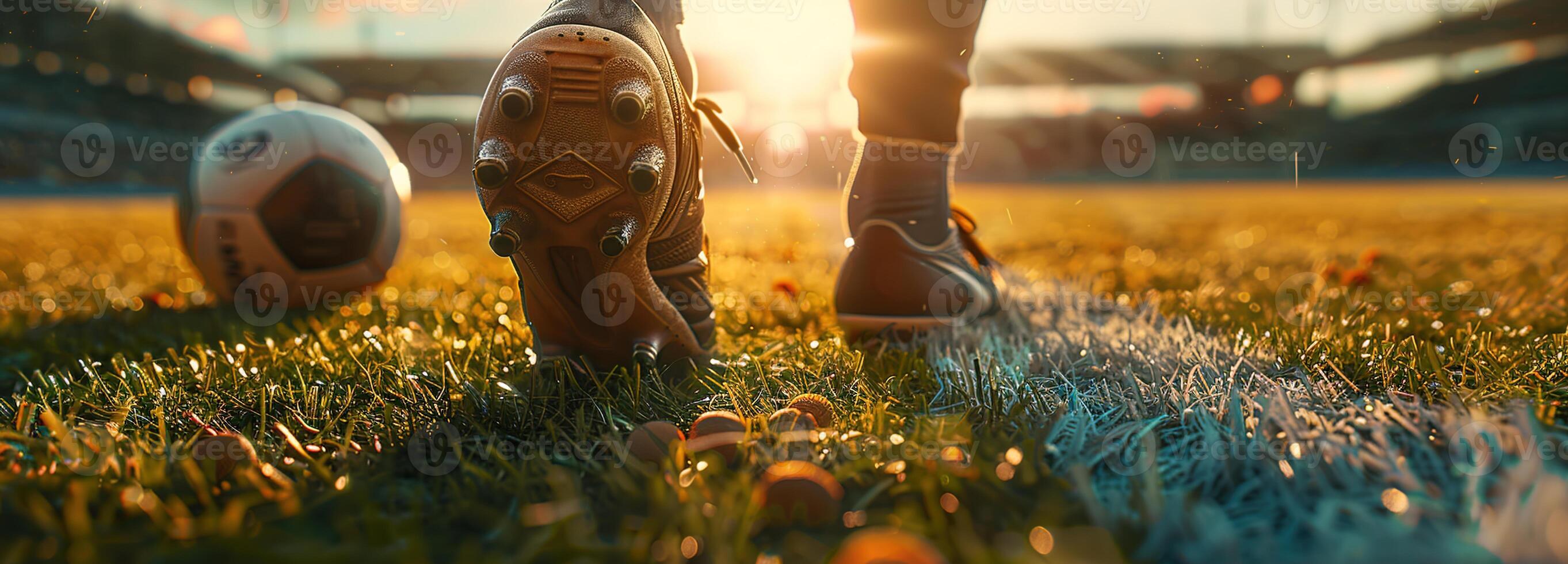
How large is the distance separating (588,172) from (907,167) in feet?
2.30

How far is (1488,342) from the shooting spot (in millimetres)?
1340

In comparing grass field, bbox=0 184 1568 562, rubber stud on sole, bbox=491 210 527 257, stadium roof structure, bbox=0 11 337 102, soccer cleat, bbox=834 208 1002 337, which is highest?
stadium roof structure, bbox=0 11 337 102

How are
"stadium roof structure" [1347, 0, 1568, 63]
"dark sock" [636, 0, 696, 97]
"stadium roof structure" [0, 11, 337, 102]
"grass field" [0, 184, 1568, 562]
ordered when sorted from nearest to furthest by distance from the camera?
"grass field" [0, 184, 1568, 562] → "dark sock" [636, 0, 696, 97] → "stadium roof structure" [1347, 0, 1568, 63] → "stadium roof structure" [0, 11, 337, 102]

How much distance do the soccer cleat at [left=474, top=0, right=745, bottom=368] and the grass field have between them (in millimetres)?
88

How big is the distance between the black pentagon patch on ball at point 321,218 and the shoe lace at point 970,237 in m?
1.56

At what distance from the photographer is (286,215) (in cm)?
213

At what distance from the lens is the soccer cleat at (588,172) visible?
1146mm

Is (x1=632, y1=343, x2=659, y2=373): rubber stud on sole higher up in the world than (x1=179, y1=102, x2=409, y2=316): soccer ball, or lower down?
lower down

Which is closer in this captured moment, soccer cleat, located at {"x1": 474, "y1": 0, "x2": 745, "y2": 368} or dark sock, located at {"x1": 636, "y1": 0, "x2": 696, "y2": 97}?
soccer cleat, located at {"x1": 474, "y1": 0, "x2": 745, "y2": 368}

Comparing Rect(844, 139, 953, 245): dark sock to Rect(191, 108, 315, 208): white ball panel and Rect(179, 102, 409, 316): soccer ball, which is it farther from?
Rect(191, 108, 315, 208): white ball panel

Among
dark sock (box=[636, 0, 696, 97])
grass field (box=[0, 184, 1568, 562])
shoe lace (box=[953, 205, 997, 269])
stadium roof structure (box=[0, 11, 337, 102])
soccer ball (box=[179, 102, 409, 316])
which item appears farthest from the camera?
stadium roof structure (box=[0, 11, 337, 102])

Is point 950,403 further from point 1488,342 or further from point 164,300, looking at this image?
point 164,300

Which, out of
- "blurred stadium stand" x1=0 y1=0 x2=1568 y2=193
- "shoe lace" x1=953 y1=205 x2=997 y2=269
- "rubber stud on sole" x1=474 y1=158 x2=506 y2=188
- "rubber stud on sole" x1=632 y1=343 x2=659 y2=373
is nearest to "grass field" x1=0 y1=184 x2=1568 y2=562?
"rubber stud on sole" x1=632 y1=343 x2=659 y2=373

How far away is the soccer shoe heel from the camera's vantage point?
3.75ft
